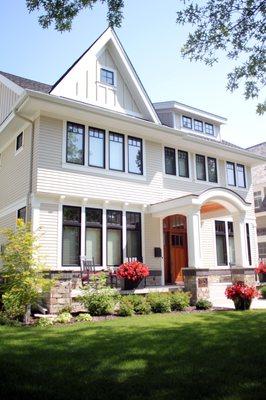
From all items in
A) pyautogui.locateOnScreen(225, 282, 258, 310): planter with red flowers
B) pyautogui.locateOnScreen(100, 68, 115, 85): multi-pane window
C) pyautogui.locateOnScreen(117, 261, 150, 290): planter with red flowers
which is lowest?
pyautogui.locateOnScreen(225, 282, 258, 310): planter with red flowers

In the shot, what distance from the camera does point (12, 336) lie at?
22.9 ft

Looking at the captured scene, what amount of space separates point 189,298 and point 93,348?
20.1 feet

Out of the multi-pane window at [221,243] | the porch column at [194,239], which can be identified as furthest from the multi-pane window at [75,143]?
the multi-pane window at [221,243]

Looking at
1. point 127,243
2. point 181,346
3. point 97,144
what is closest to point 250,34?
point 181,346

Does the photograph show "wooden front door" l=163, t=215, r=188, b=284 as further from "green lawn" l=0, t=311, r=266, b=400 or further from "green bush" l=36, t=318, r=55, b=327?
"green lawn" l=0, t=311, r=266, b=400

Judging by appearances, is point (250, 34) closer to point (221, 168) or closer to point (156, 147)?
point (156, 147)

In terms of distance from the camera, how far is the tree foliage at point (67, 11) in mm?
6188

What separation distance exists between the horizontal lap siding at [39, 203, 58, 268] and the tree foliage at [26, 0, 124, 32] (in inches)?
275

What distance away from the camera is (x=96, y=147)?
45.7ft

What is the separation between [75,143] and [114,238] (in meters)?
3.60

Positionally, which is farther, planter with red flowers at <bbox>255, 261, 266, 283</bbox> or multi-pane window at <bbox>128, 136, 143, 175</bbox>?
planter with red flowers at <bbox>255, 261, 266, 283</bbox>

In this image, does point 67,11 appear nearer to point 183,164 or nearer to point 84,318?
point 84,318

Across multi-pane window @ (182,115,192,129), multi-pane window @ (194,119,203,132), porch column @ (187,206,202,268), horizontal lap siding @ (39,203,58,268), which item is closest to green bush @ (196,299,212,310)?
porch column @ (187,206,202,268)

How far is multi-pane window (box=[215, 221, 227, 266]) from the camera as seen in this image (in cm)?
1778
